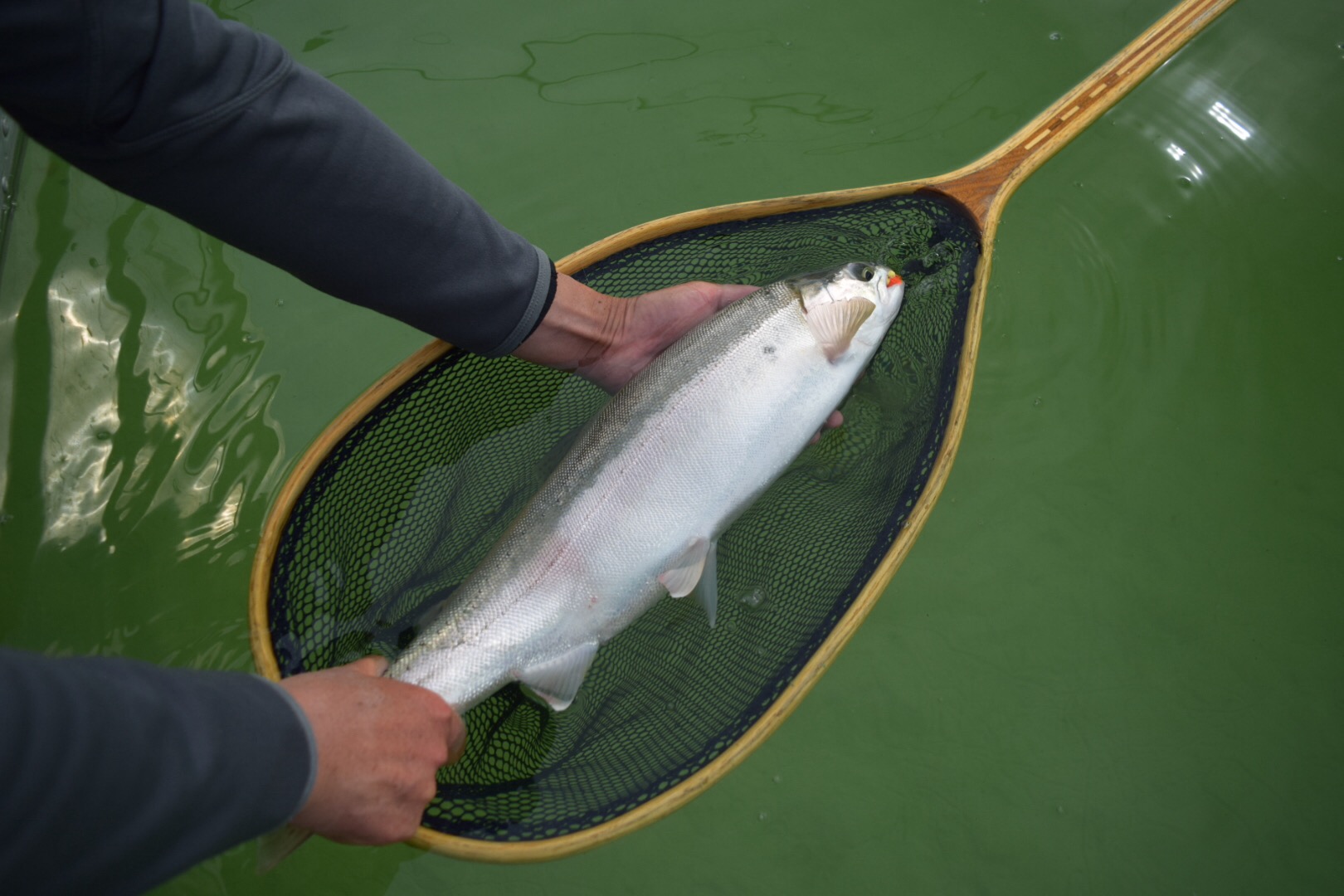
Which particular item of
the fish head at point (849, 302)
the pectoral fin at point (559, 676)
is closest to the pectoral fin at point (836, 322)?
the fish head at point (849, 302)

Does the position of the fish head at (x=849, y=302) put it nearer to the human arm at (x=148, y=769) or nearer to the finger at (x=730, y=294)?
the finger at (x=730, y=294)

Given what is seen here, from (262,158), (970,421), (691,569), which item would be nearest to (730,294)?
(691,569)

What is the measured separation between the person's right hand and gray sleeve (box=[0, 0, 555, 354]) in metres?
0.61

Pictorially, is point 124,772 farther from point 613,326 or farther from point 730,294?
point 730,294

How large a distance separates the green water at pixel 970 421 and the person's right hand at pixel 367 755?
0.82 metres

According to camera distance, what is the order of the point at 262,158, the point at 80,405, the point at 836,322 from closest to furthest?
1. the point at 262,158
2. the point at 836,322
3. the point at 80,405

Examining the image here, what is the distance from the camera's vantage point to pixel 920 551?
6.81 ft

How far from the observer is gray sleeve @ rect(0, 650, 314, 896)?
741 mm

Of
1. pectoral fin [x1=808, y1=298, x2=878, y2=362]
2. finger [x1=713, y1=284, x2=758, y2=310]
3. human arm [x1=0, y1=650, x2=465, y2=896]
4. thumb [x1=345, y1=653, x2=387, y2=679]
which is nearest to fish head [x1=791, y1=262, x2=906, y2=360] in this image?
pectoral fin [x1=808, y1=298, x2=878, y2=362]

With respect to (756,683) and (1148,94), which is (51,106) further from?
(1148,94)

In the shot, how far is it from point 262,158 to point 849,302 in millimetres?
1010

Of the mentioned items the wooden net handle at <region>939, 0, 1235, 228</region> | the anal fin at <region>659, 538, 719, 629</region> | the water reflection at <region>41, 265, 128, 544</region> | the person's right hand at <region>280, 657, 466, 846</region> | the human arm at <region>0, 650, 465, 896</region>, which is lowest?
the water reflection at <region>41, 265, 128, 544</region>

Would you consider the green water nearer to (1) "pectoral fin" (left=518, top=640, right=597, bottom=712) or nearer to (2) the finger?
(1) "pectoral fin" (left=518, top=640, right=597, bottom=712)

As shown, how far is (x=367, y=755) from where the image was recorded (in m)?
1.05
